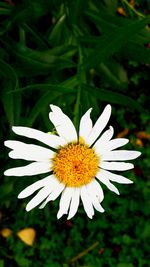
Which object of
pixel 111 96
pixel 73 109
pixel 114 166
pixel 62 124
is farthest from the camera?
pixel 73 109

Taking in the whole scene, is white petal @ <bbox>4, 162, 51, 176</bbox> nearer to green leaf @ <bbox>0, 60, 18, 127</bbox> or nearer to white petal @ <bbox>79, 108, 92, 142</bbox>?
white petal @ <bbox>79, 108, 92, 142</bbox>

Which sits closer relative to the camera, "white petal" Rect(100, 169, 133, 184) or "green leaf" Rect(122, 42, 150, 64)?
"white petal" Rect(100, 169, 133, 184)

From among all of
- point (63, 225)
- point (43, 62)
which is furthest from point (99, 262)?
point (43, 62)

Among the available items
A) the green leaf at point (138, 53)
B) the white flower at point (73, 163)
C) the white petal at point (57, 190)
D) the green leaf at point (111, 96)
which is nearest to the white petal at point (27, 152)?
the white flower at point (73, 163)

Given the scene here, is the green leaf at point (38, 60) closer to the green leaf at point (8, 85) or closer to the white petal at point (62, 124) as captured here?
the green leaf at point (8, 85)

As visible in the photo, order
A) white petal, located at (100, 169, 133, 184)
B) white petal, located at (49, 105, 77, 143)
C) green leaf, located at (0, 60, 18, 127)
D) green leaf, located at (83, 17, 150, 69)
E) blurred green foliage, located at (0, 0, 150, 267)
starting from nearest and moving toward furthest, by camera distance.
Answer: white petal, located at (49, 105, 77, 143), white petal, located at (100, 169, 133, 184), green leaf, located at (83, 17, 150, 69), green leaf, located at (0, 60, 18, 127), blurred green foliage, located at (0, 0, 150, 267)

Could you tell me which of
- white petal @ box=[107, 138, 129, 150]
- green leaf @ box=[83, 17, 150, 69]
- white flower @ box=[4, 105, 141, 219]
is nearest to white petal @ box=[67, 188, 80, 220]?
white flower @ box=[4, 105, 141, 219]

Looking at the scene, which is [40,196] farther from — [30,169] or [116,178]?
[116,178]

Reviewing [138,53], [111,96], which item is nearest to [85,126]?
[111,96]
